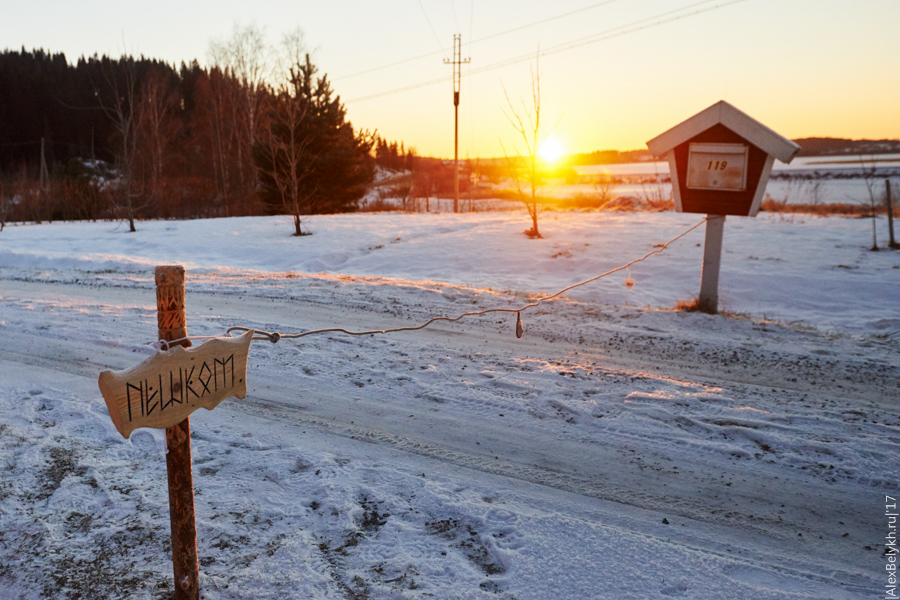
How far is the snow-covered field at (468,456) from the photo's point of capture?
2914 mm

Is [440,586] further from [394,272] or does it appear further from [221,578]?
[394,272]

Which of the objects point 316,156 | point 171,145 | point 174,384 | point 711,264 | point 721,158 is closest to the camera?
point 174,384

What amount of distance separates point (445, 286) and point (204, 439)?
6.27 m

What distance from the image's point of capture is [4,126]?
59.2 metres

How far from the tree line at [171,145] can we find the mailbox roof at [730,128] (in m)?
14.0

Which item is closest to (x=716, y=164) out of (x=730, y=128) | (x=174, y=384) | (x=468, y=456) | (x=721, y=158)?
(x=721, y=158)

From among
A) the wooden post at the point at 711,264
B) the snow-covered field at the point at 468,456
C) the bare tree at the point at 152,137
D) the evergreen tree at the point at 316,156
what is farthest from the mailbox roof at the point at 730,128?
the bare tree at the point at 152,137

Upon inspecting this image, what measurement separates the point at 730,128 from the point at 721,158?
16.2 inches

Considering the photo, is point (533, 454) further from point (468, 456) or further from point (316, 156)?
point (316, 156)

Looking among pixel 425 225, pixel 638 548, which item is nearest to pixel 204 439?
pixel 638 548

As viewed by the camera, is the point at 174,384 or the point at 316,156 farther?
the point at 316,156

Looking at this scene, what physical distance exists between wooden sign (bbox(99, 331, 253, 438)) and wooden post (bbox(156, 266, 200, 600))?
12 cm

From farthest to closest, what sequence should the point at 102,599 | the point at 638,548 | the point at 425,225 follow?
the point at 425,225
the point at 638,548
the point at 102,599

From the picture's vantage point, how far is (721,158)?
8102 mm
